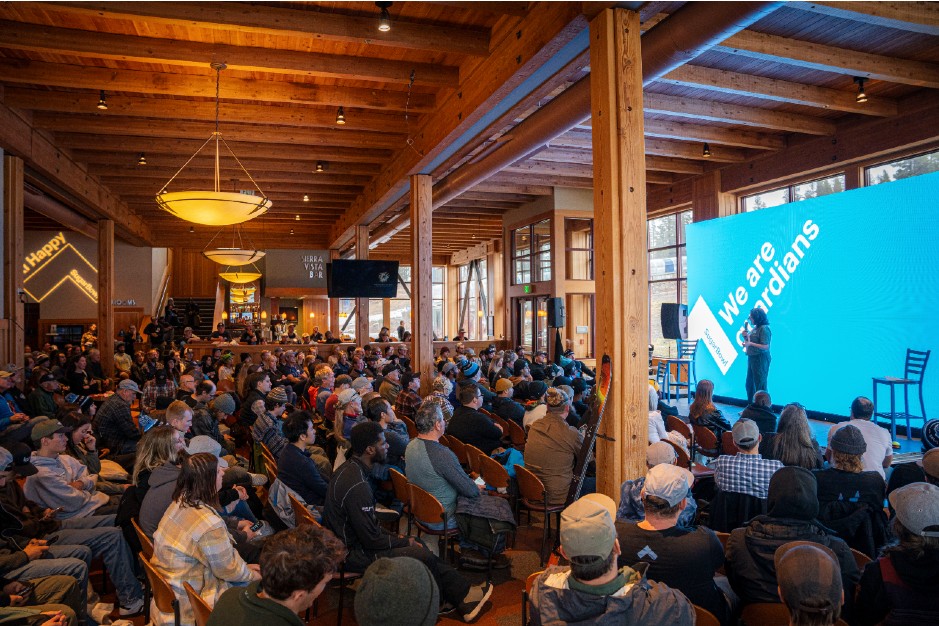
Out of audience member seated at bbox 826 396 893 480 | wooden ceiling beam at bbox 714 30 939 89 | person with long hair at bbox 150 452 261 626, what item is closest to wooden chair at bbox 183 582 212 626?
person with long hair at bbox 150 452 261 626

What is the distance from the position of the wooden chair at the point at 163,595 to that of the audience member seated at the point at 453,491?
1652 millimetres

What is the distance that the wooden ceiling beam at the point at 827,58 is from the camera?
20.4 ft

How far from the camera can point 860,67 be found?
22.1 ft

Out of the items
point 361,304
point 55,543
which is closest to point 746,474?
point 55,543

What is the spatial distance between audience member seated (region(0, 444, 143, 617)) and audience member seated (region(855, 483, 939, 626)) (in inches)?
142

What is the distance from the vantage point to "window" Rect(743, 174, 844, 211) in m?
9.86

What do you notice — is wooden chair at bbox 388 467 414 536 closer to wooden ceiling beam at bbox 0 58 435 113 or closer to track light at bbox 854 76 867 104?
wooden ceiling beam at bbox 0 58 435 113

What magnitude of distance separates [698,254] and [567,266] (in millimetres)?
3138

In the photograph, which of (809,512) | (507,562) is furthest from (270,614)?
(507,562)

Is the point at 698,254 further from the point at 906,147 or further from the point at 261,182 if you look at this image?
the point at 261,182

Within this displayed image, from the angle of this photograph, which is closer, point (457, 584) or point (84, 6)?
point (457, 584)

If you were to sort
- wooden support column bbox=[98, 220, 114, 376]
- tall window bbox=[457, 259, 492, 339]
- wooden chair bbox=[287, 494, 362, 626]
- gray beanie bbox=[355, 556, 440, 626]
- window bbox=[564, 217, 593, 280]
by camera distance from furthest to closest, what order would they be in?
tall window bbox=[457, 259, 492, 339], window bbox=[564, 217, 593, 280], wooden support column bbox=[98, 220, 114, 376], wooden chair bbox=[287, 494, 362, 626], gray beanie bbox=[355, 556, 440, 626]

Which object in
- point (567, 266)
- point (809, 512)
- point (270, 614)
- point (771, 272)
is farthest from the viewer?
point (567, 266)

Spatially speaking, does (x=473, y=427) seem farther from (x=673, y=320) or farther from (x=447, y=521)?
(x=673, y=320)
